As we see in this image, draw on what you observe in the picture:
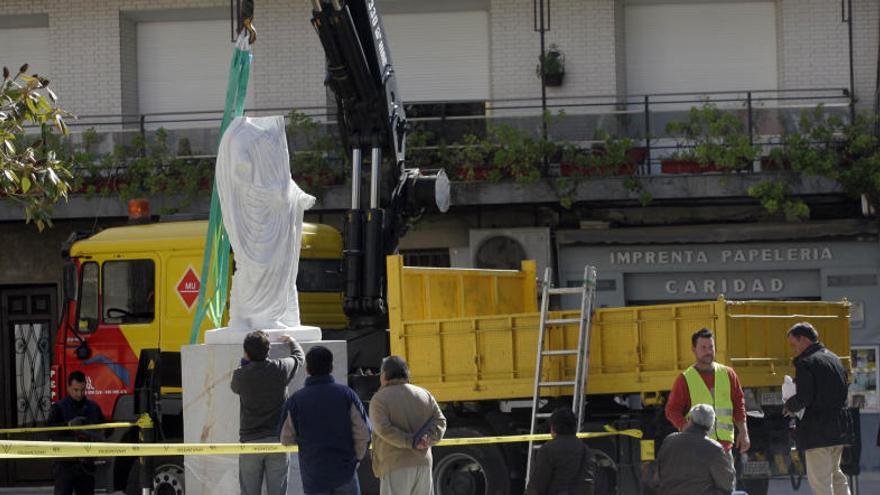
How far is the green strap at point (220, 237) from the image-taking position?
40.8ft

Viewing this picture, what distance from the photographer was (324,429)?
30.8ft

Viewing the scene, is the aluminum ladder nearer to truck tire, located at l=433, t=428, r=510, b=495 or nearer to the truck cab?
truck tire, located at l=433, t=428, r=510, b=495

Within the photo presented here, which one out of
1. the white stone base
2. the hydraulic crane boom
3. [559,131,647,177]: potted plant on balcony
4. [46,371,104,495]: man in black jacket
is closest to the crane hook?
the white stone base

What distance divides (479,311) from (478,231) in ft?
21.0

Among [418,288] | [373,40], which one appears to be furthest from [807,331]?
[373,40]

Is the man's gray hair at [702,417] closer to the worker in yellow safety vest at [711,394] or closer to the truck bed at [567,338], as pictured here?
the worker in yellow safety vest at [711,394]

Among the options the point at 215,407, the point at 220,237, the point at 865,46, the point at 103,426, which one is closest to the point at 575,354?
the point at 220,237

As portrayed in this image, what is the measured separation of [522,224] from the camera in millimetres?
21391

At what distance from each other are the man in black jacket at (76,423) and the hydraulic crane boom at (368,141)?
2.71m

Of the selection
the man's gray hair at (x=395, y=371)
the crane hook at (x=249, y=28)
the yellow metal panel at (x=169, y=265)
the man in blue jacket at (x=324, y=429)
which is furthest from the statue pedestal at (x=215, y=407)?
the yellow metal panel at (x=169, y=265)

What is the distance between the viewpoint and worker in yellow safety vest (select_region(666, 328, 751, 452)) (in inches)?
451

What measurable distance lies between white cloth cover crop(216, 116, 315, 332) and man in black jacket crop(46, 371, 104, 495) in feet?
10.5

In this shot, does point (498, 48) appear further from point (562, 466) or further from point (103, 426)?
point (562, 466)

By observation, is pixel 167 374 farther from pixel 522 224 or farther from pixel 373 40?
pixel 522 224
